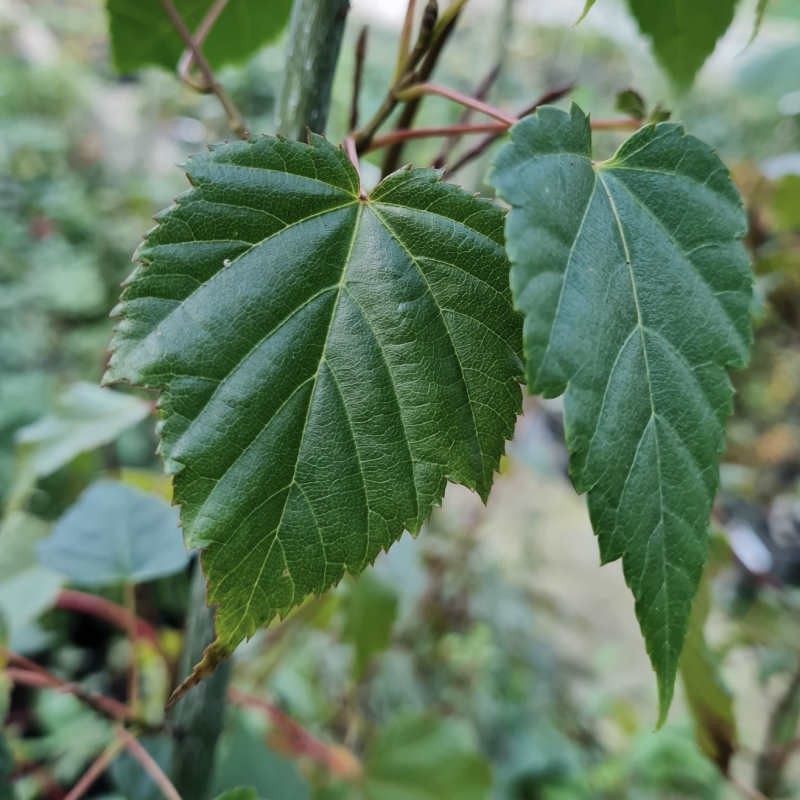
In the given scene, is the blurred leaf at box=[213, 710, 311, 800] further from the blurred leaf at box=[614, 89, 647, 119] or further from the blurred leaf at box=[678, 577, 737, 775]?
the blurred leaf at box=[614, 89, 647, 119]

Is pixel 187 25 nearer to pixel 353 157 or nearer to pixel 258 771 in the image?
pixel 353 157

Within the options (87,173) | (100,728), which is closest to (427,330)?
(100,728)

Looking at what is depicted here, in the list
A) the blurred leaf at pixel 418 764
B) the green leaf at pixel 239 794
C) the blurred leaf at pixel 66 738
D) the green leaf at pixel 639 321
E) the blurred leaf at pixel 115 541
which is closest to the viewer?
the green leaf at pixel 639 321

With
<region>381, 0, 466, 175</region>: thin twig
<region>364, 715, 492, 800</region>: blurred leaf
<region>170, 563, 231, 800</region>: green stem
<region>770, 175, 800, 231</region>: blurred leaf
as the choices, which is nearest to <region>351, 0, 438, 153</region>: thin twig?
<region>381, 0, 466, 175</region>: thin twig

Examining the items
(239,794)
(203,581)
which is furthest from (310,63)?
(239,794)

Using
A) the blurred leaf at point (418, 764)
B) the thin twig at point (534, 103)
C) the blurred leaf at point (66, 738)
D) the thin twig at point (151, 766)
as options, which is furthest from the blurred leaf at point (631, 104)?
the blurred leaf at point (66, 738)

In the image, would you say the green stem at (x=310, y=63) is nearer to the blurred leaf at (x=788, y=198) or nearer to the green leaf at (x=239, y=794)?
the green leaf at (x=239, y=794)

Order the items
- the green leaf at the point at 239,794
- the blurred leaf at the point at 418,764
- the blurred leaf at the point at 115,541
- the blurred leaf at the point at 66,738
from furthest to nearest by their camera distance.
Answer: the blurred leaf at the point at 66,738 → the blurred leaf at the point at 418,764 → the blurred leaf at the point at 115,541 → the green leaf at the point at 239,794
